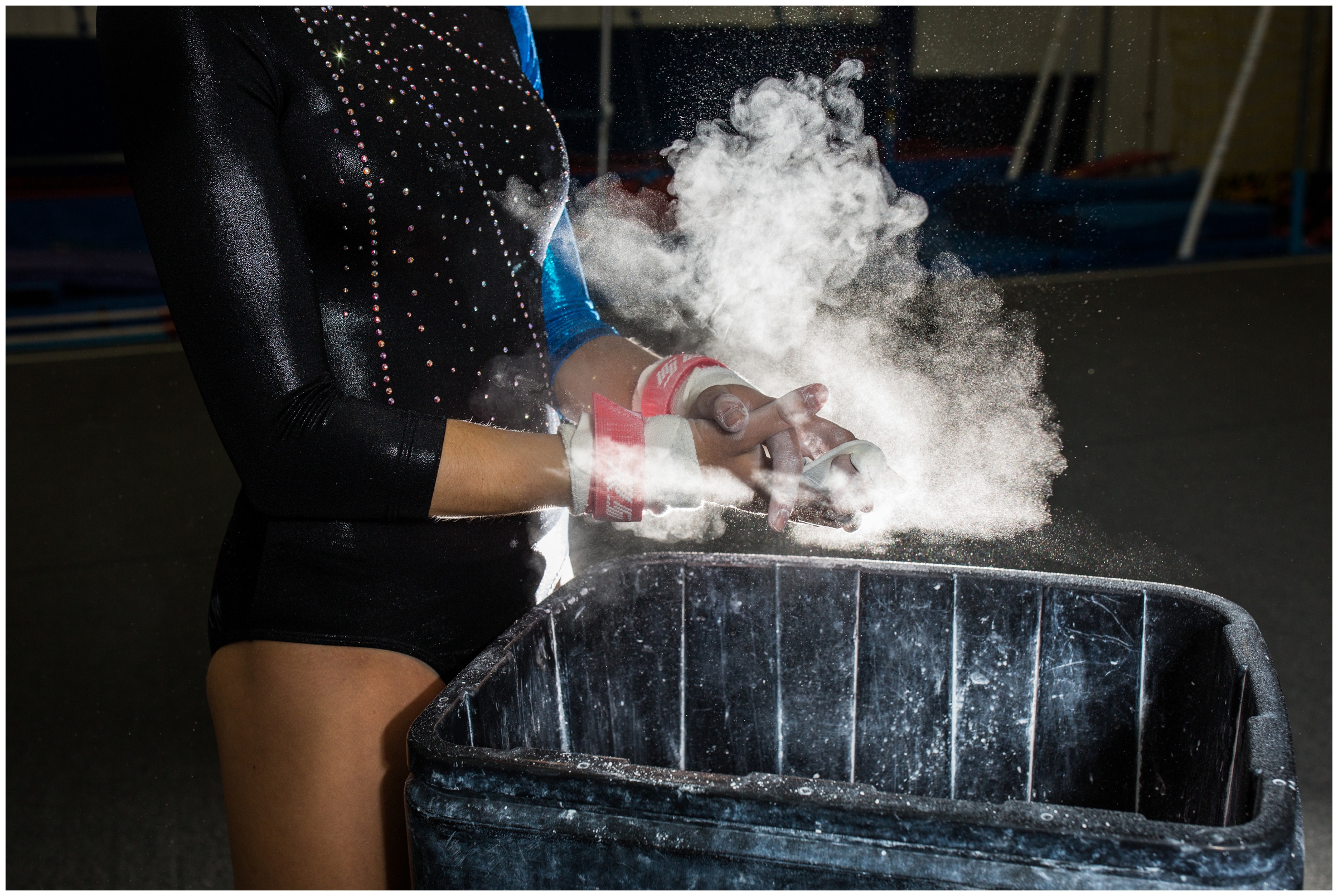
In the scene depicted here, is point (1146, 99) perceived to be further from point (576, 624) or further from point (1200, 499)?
point (1200, 499)

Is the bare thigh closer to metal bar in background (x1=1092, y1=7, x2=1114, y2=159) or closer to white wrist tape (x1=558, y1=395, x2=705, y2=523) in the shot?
white wrist tape (x1=558, y1=395, x2=705, y2=523)

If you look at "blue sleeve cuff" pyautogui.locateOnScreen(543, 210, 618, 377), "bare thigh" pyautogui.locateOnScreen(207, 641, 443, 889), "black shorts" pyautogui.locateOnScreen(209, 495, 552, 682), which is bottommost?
"bare thigh" pyautogui.locateOnScreen(207, 641, 443, 889)

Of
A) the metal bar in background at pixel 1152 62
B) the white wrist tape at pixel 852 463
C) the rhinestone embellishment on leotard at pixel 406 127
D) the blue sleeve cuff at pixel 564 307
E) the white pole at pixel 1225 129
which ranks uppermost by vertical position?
the white pole at pixel 1225 129

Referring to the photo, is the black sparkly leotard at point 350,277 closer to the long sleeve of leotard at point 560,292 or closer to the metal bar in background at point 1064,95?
the long sleeve of leotard at point 560,292

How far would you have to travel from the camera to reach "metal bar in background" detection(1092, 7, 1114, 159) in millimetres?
1113

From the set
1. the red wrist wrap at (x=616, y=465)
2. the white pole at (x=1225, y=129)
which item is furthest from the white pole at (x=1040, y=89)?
the white pole at (x=1225, y=129)

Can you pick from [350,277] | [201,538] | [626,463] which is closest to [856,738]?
[626,463]

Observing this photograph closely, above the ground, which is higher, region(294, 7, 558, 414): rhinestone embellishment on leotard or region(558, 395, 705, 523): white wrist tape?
region(294, 7, 558, 414): rhinestone embellishment on leotard

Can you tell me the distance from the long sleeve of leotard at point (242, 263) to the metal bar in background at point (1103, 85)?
0.82 metres

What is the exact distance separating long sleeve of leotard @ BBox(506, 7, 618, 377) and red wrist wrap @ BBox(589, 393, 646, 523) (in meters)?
0.26

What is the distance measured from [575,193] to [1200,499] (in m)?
2.76

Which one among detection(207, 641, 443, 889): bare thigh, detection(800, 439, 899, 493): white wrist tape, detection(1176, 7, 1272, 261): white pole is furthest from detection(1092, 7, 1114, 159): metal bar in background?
detection(1176, 7, 1272, 261): white pole

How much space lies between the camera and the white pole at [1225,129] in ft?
22.1

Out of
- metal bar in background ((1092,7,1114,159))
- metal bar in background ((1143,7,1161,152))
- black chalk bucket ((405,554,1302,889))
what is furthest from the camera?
metal bar in background ((1143,7,1161,152))
